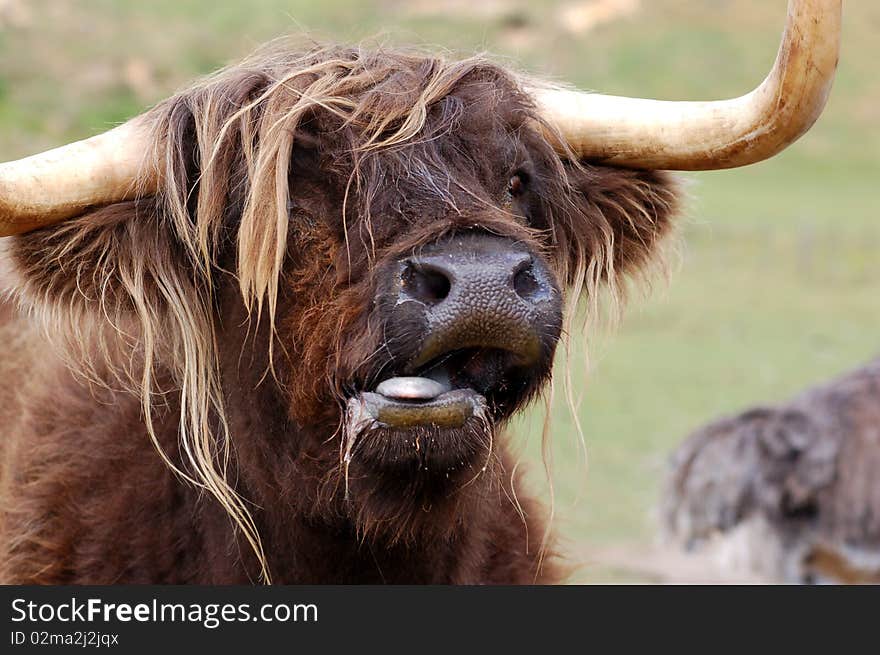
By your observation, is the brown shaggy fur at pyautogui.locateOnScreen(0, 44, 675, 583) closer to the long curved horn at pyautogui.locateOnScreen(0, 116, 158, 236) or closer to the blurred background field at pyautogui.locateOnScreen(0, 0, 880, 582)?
the long curved horn at pyautogui.locateOnScreen(0, 116, 158, 236)

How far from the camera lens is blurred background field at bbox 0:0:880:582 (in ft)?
30.6

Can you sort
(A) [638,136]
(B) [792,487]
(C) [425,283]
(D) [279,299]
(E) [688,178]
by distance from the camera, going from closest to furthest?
(C) [425,283] → (D) [279,299] → (A) [638,136] → (E) [688,178] → (B) [792,487]

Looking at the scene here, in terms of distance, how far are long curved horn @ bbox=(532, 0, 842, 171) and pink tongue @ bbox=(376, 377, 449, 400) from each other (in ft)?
3.45

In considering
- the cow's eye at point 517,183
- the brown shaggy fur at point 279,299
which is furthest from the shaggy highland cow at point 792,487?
the cow's eye at point 517,183

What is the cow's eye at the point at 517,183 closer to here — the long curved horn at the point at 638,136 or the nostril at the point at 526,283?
the long curved horn at the point at 638,136

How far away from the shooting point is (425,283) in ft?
9.63

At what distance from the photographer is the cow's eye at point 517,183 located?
3.44 m

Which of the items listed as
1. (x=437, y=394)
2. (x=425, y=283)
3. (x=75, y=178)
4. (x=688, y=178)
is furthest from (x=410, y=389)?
(x=688, y=178)

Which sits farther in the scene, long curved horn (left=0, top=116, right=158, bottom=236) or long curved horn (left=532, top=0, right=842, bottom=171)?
long curved horn (left=0, top=116, right=158, bottom=236)

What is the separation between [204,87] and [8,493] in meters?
1.56

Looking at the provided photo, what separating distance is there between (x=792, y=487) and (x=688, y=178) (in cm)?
481

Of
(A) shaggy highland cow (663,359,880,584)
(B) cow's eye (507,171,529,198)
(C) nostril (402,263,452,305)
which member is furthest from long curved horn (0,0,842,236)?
(A) shaggy highland cow (663,359,880,584)

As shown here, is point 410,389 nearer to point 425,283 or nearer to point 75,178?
point 425,283

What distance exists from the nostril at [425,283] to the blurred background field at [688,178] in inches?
45.6
